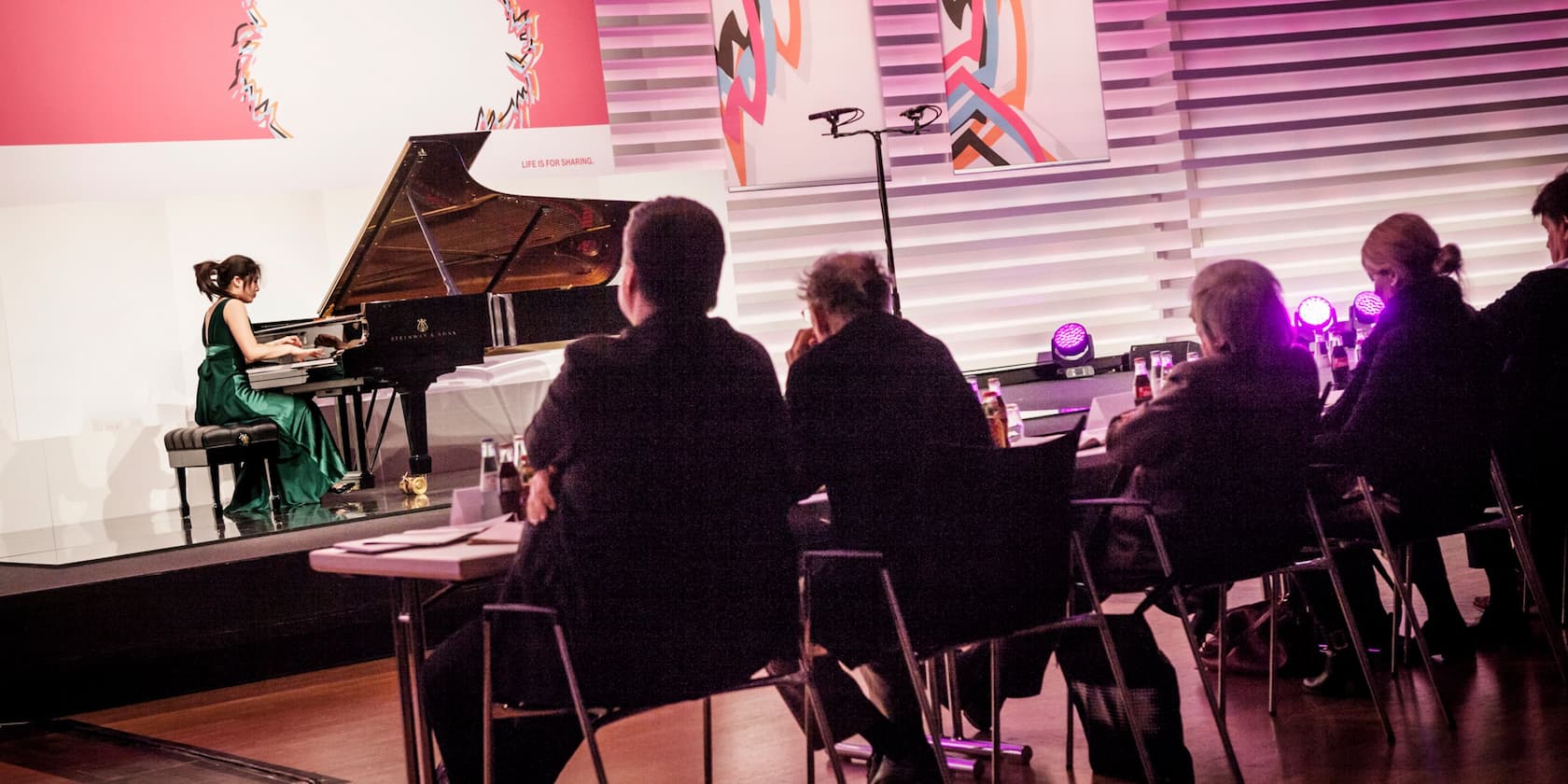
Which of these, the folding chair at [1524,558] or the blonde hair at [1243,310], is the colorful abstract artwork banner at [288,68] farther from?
the folding chair at [1524,558]

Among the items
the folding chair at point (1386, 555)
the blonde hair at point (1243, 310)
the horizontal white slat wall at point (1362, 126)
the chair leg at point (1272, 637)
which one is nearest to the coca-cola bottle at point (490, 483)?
the blonde hair at point (1243, 310)

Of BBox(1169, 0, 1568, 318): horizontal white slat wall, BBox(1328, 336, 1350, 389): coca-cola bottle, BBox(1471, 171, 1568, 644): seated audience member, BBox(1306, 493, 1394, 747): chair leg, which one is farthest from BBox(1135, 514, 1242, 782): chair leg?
BBox(1169, 0, 1568, 318): horizontal white slat wall

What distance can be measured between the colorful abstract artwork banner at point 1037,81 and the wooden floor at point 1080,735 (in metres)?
3.43

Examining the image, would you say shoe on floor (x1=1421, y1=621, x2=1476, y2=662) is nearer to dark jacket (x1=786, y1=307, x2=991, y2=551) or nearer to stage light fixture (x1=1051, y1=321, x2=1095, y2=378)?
dark jacket (x1=786, y1=307, x2=991, y2=551)

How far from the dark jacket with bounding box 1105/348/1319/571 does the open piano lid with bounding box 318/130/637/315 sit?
3504 millimetres

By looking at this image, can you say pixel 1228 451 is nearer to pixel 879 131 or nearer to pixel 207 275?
pixel 879 131

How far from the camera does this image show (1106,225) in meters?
8.57

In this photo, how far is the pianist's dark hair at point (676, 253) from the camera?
2482 millimetres

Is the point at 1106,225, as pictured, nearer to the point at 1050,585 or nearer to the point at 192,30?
the point at 192,30

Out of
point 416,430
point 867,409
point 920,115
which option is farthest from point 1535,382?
point 416,430

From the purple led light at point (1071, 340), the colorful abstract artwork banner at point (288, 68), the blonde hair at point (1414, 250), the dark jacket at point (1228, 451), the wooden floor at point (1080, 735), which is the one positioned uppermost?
the colorful abstract artwork banner at point (288, 68)

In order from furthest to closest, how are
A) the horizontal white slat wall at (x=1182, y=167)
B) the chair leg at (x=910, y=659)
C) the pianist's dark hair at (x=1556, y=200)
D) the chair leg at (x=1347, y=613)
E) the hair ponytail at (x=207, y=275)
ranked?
the horizontal white slat wall at (x=1182, y=167)
the hair ponytail at (x=207, y=275)
the pianist's dark hair at (x=1556, y=200)
the chair leg at (x=1347, y=613)
the chair leg at (x=910, y=659)

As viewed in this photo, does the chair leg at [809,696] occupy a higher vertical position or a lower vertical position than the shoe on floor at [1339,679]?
higher

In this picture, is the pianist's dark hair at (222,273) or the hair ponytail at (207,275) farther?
the hair ponytail at (207,275)
